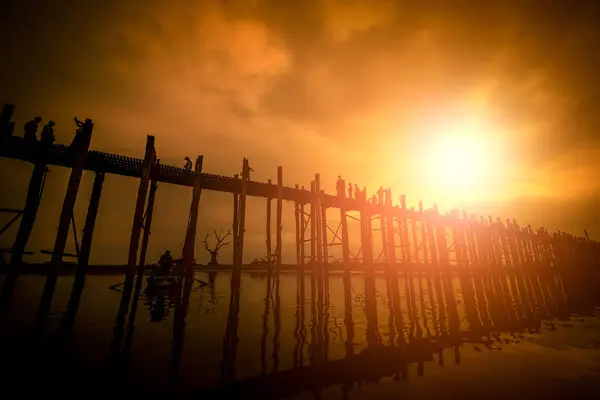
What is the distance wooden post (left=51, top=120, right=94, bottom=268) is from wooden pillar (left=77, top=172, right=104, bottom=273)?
1.33 m

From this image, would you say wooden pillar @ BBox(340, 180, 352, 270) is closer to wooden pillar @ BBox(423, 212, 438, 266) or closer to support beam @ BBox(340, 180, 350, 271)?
support beam @ BBox(340, 180, 350, 271)

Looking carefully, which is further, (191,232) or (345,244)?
(345,244)

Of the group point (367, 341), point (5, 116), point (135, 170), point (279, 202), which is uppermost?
point (5, 116)

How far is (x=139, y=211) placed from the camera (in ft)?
30.6

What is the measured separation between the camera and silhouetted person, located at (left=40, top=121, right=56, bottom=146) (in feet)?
29.8

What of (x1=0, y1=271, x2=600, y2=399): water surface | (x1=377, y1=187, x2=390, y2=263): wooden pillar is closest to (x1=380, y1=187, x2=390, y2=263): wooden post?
(x1=377, y1=187, x2=390, y2=263): wooden pillar

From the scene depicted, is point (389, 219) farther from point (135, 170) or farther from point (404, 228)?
point (135, 170)

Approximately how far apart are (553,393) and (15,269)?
13619 millimetres

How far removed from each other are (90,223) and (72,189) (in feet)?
6.70

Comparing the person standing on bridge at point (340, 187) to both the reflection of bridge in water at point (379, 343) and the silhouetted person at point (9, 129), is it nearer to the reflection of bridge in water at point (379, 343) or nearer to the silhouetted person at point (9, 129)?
the reflection of bridge in water at point (379, 343)

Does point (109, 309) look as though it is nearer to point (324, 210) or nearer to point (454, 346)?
point (324, 210)

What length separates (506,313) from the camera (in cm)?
1106

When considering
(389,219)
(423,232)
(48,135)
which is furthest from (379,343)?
(423,232)

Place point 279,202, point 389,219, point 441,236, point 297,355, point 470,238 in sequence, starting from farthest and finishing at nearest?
point 470,238 → point 441,236 → point 389,219 → point 279,202 → point 297,355
